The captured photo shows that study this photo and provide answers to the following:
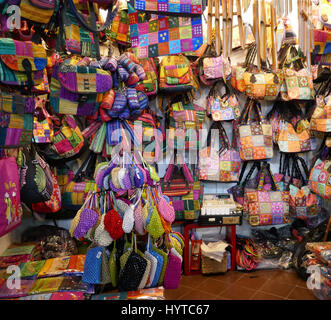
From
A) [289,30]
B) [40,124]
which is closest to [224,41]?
[40,124]

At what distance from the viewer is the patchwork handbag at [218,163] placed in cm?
347

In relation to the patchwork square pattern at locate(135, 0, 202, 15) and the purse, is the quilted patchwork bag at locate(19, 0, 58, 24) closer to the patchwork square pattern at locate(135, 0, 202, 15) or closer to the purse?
the patchwork square pattern at locate(135, 0, 202, 15)

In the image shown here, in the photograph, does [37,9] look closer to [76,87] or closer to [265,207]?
[76,87]

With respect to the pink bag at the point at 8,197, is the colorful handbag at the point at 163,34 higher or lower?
higher

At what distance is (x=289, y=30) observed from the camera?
326cm

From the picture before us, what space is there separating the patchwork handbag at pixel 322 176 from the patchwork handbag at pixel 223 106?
1.07 m

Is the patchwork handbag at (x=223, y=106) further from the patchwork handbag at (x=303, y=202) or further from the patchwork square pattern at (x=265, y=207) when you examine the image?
the patchwork handbag at (x=303, y=202)

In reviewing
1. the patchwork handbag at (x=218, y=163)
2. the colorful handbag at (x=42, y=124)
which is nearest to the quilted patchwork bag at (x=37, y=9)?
the colorful handbag at (x=42, y=124)

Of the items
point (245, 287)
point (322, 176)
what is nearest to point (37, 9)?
point (245, 287)

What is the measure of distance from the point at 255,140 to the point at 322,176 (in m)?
0.81

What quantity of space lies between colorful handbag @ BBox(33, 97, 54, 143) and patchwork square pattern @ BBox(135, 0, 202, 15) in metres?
1.39

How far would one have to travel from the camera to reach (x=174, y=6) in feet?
5.53

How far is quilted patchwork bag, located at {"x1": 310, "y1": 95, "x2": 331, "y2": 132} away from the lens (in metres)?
3.07
